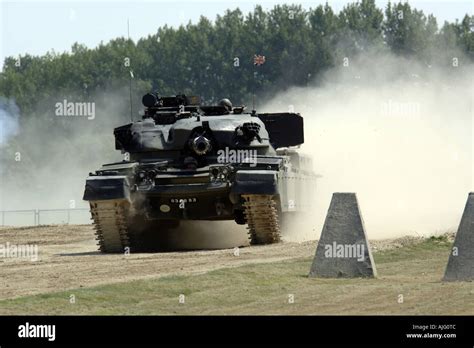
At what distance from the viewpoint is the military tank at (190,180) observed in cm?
2858

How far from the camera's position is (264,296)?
1919 centimetres

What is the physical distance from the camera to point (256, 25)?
93.9 metres

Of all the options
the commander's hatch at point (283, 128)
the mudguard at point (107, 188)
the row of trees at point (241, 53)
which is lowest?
the mudguard at point (107, 188)

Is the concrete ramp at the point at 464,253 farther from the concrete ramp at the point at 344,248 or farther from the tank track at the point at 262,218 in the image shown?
the tank track at the point at 262,218

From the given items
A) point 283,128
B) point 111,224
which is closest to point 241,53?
point 283,128

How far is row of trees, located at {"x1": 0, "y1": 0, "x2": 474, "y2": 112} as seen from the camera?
82.6 metres

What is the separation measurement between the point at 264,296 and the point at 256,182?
8.98m

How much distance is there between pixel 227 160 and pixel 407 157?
43.8ft

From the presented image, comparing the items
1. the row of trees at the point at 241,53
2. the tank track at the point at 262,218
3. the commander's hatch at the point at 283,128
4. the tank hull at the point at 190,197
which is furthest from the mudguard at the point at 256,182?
the row of trees at the point at 241,53

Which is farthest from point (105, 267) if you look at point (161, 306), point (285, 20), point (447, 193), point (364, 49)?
point (285, 20)

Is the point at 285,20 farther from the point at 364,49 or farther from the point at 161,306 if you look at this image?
the point at 161,306

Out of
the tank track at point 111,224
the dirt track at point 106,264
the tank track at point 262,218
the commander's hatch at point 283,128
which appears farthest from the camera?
the commander's hatch at point 283,128

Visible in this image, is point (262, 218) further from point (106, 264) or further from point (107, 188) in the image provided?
point (106, 264)

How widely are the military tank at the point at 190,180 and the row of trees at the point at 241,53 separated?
1889 inches
